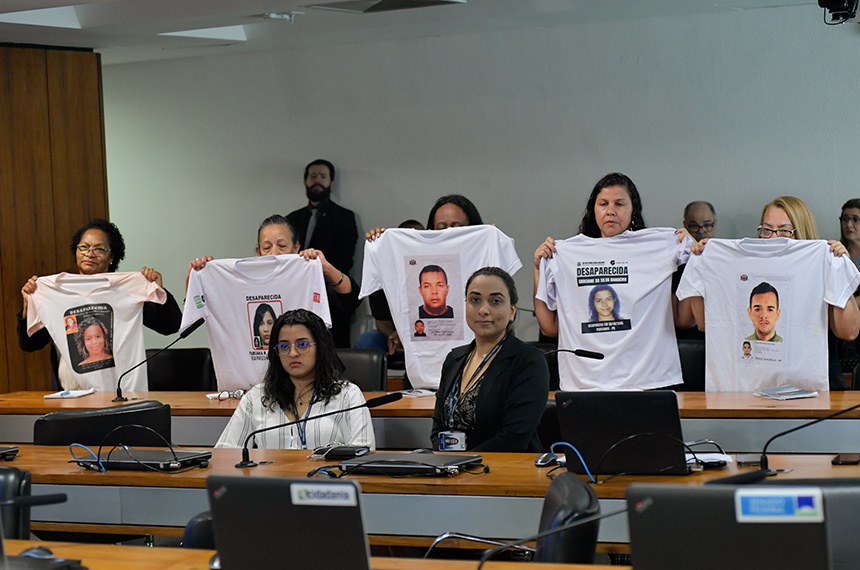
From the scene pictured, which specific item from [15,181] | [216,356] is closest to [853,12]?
[216,356]

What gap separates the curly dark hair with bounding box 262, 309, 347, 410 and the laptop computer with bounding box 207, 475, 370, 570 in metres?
2.15

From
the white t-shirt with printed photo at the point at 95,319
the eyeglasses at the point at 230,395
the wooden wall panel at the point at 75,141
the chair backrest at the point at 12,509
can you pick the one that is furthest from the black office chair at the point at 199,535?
the wooden wall panel at the point at 75,141

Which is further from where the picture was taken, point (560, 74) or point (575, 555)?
point (560, 74)

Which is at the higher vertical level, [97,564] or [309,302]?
[309,302]

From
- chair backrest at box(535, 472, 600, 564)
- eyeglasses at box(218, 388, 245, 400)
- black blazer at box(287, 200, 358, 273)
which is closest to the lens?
chair backrest at box(535, 472, 600, 564)

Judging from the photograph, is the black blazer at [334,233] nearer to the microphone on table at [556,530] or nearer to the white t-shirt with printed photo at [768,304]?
the white t-shirt with printed photo at [768,304]

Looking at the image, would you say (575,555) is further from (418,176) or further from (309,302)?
(418,176)

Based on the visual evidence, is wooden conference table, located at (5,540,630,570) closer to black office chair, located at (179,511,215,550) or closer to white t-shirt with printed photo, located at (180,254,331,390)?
black office chair, located at (179,511,215,550)

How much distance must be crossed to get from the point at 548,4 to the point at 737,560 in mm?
5782

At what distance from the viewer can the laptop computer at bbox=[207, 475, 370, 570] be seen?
6.53 feet

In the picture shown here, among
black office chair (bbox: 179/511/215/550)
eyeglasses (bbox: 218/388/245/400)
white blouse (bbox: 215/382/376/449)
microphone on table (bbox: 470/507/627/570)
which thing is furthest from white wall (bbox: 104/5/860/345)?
microphone on table (bbox: 470/507/627/570)

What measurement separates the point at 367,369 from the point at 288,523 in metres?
3.31

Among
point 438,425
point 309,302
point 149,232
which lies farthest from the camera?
point 149,232

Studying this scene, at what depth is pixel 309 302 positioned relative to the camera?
5680 millimetres
